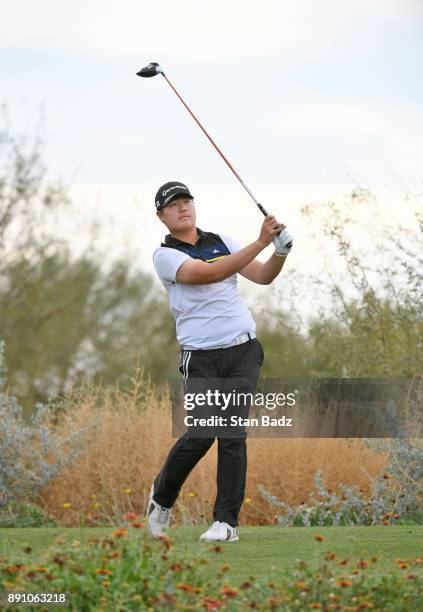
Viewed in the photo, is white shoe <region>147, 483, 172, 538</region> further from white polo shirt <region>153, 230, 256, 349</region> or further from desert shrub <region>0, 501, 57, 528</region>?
desert shrub <region>0, 501, 57, 528</region>

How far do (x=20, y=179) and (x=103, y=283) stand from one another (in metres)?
3.94

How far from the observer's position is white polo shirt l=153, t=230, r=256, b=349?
6180 millimetres

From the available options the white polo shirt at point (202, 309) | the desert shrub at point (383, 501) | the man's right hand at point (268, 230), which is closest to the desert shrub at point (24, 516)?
the desert shrub at point (383, 501)

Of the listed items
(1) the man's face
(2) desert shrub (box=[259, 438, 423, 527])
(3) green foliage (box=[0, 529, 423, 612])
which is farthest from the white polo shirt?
(2) desert shrub (box=[259, 438, 423, 527])

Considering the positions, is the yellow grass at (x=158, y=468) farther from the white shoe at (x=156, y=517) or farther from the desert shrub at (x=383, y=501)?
the white shoe at (x=156, y=517)

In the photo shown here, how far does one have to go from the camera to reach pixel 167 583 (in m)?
4.28

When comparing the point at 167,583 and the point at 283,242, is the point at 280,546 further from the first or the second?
the point at 167,583

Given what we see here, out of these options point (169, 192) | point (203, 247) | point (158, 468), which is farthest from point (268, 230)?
point (158, 468)

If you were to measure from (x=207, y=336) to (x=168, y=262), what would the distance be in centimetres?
44

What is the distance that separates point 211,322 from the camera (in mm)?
6180

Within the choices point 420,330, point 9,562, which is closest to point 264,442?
point 420,330

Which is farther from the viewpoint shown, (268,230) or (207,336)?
(207,336)

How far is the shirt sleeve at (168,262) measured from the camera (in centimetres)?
616

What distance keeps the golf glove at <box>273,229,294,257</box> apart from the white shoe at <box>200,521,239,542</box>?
4.85ft
